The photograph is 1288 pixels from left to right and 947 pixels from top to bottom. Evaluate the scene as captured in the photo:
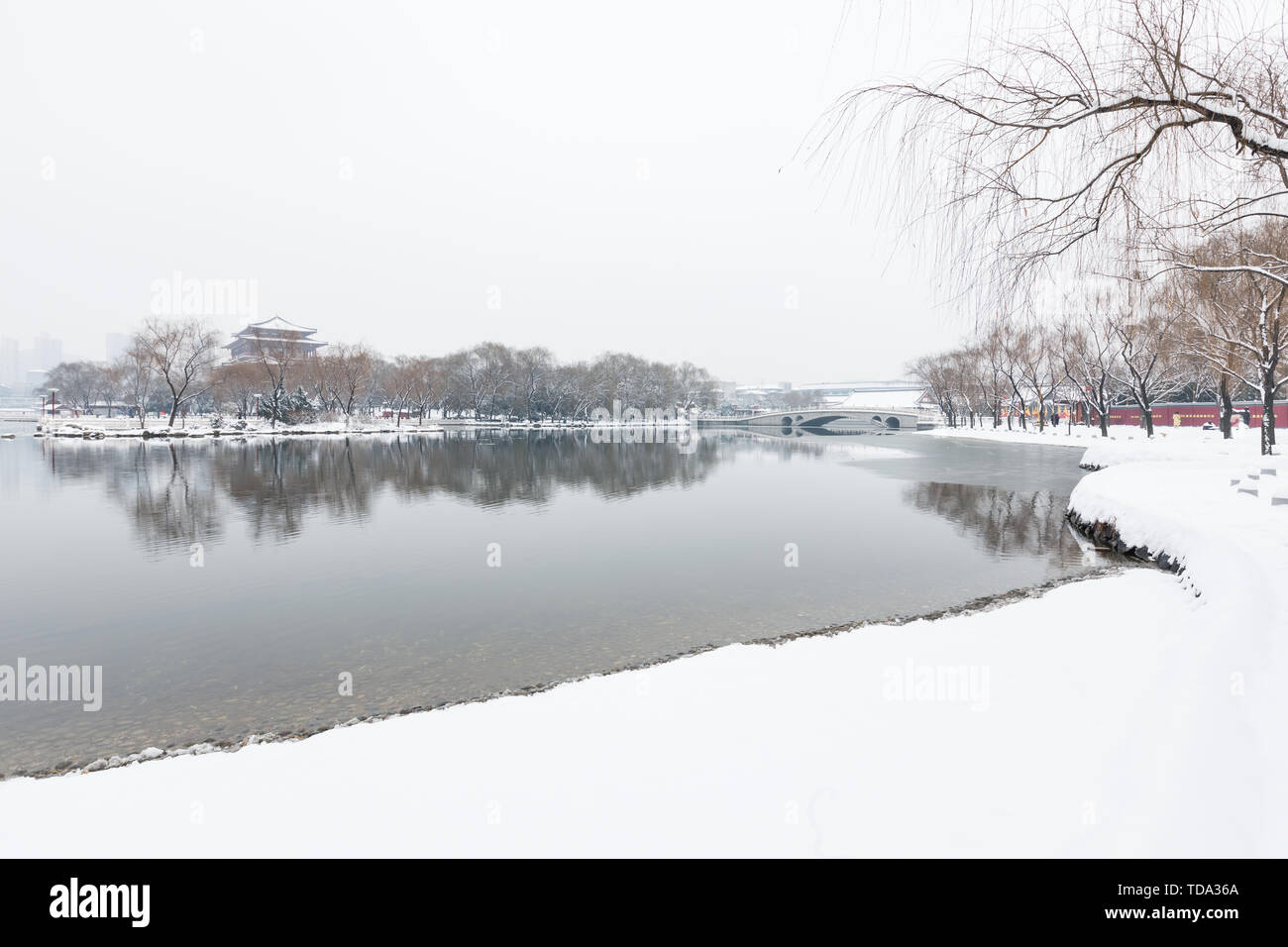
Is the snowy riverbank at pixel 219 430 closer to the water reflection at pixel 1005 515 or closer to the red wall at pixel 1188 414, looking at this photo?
the water reflection at pixel 1005 515

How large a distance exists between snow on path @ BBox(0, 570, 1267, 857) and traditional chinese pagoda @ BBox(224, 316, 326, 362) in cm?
8301

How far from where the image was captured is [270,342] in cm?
7919

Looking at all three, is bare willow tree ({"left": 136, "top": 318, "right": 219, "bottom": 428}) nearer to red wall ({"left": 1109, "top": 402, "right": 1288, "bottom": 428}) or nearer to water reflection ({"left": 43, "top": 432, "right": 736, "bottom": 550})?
water reflection ({"left": 43, "top": 432, "right": 736, "bottom": 550})

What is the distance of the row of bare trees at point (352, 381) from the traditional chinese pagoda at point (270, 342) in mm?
462

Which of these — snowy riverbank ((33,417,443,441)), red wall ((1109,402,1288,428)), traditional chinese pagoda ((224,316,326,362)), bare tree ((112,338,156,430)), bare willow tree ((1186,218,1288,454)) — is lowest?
snowy riverbank ((33,417,443,441))

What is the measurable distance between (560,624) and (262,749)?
18.3 ft

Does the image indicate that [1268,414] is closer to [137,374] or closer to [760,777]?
[760,777]

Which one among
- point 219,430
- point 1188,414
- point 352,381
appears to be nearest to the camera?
point 1188,414

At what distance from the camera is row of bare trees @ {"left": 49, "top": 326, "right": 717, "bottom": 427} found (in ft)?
228

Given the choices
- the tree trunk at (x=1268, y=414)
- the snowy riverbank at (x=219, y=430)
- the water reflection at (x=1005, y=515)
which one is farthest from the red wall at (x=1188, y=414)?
the snowy riverbank at (x=219, y=430)

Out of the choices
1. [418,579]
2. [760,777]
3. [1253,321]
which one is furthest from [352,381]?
[760,777]

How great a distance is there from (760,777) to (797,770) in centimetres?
26

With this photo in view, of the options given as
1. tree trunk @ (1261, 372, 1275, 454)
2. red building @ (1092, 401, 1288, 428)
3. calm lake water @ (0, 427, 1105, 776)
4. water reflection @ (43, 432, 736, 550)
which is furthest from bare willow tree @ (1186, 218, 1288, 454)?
red building @ (1092, 401, 1288, 428)
